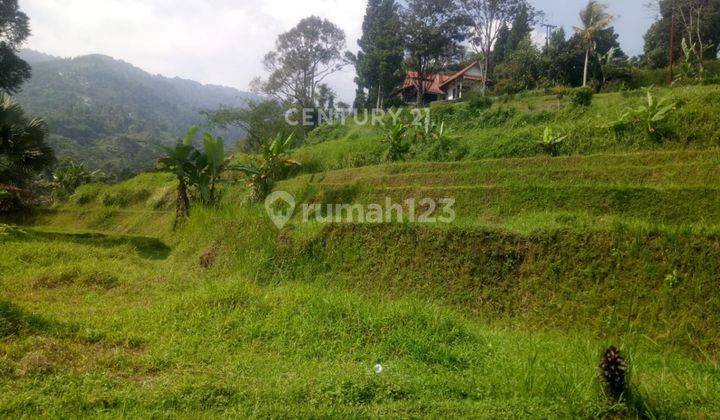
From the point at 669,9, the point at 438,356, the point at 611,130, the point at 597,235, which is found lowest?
the point at 438,356

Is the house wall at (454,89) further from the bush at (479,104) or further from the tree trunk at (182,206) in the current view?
the tree trunk at (182,206)

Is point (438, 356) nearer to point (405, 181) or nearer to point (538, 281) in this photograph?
point (538, 281)

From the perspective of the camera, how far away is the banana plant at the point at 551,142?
1041cm

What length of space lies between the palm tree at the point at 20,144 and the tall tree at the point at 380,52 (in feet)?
52.2

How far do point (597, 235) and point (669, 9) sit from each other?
25378mm

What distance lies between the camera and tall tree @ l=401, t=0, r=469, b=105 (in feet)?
68.2

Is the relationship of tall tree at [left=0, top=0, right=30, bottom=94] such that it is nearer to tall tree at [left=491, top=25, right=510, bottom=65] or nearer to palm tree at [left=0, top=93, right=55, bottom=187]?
palm tree at [left=0, top=93, right=55, bottom=187]

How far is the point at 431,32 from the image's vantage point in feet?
67.5

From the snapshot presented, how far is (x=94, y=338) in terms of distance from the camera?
3896mm

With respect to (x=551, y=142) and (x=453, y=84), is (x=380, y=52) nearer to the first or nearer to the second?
(x=453, y=84)

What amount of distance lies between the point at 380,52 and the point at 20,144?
1763 centimetres

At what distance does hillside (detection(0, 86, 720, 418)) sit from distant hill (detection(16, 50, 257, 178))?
Answer: 11669 mm

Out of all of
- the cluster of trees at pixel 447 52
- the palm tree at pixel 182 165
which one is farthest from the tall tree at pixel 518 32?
the palm tree at pixel 182 165

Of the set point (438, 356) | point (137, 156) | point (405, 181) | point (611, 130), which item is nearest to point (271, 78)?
point (137, 156)
